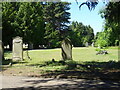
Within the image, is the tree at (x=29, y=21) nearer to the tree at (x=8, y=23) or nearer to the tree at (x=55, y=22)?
the tree at (x=8, y=23)

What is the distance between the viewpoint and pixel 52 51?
36.2 m

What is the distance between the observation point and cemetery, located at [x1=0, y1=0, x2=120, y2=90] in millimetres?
8141

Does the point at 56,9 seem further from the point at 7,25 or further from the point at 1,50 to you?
the point at 1,50

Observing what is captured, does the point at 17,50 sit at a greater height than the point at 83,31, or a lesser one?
lesser

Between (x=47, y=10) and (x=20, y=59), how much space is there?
2173 inches

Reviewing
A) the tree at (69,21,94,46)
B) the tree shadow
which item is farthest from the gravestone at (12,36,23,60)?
the tree at (69,21,94,46)

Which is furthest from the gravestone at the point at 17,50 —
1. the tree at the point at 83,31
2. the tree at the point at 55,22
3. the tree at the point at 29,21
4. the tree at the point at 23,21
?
the tree at the point at 83,31

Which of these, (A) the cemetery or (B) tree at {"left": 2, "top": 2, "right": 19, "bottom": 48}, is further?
(B) tree at {"left": 2, "top": 2, "right": 19, "bottom": 48}

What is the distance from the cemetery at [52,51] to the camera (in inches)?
320

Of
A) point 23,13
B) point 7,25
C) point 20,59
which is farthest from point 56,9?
point 20,59

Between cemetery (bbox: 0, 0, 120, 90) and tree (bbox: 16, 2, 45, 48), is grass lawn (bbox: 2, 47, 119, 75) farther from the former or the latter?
tree (bbox: 16, 2, 45, 48)

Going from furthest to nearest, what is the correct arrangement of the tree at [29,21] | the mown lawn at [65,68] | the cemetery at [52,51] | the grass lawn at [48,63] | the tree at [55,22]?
1. the tree at [55,22]
2. the tree at [29,21]
3. the grass lawn at [48,63]
4. the mown lawn at [65,68]
5. the cemetery at [52,51]

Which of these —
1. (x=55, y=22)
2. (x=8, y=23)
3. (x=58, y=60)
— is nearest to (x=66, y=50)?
(x=58, y=60)

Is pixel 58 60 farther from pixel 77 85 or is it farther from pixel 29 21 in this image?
pixel 29 21
